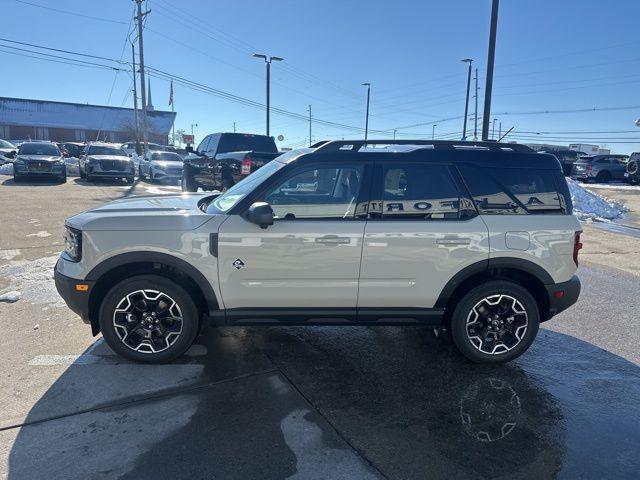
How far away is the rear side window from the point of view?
381 centimetres

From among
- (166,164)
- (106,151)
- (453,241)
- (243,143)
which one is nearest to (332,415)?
(453,241)

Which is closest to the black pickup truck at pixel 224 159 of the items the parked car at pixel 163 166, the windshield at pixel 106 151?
the parked car at pixel 163 166

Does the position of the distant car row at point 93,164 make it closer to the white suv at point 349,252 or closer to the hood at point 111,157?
the hood at point 111,157

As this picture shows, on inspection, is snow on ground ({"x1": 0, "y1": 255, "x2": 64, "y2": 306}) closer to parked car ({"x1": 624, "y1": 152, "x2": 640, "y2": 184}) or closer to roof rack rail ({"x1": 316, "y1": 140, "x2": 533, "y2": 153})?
roof rack rail ({"x1": 316, "y1": 140, "x2": 533, "y2": 153})

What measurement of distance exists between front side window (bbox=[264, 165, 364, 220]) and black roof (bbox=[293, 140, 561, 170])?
0.13 m

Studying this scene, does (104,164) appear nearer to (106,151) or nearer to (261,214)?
(106,151)

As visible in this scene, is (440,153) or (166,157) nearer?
(440,153)

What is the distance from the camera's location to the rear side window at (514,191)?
3.81 m

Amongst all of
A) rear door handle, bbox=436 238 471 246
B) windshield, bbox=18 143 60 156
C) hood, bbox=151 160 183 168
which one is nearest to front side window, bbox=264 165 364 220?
rear door handle, bbox=436 238 471 246

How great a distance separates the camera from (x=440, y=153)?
3846 mm

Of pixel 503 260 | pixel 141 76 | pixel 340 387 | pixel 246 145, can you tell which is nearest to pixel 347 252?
pixel 340 387

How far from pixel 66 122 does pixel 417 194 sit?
7520 cm

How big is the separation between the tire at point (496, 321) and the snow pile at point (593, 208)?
1133 centimetres

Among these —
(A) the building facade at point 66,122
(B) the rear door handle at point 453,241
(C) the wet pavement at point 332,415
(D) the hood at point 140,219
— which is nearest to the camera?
(C) the wet pavement at point 332,415
